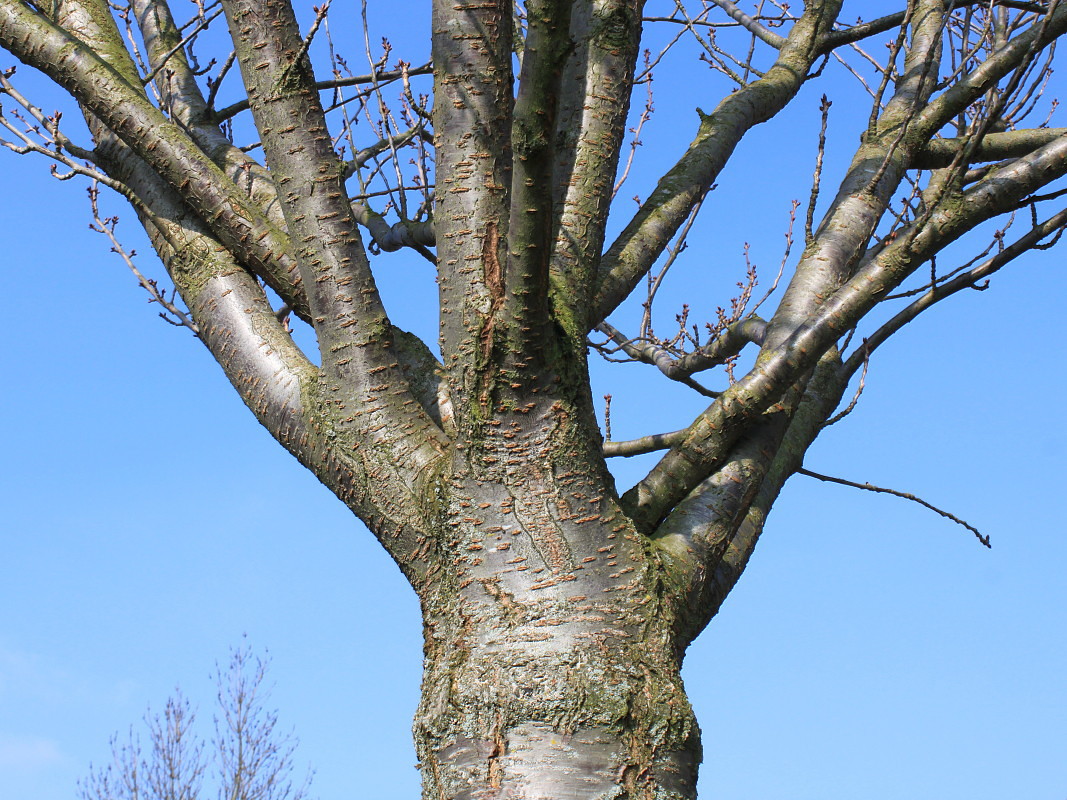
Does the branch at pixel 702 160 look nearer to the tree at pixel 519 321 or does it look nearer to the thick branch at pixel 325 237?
the tree at pixel 519 321

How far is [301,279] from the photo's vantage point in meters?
2.19

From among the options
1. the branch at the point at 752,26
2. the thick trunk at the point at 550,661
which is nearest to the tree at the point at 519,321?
the thick trunk at the point at 550,661

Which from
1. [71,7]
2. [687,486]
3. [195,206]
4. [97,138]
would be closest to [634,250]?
[687,486]

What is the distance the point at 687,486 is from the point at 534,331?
64cm

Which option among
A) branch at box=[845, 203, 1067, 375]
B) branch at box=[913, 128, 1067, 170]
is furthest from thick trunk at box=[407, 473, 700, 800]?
branch at box=[913, 128, 1067, 170]

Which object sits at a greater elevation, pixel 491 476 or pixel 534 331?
pixel 534 331

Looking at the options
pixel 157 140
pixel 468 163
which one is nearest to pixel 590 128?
pixel 468 163

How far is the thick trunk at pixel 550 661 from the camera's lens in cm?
165

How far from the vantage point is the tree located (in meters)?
1.70

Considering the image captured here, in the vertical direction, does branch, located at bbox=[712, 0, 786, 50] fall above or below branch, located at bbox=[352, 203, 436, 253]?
above

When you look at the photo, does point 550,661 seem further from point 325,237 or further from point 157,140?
point 157,140

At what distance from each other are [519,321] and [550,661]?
2.13 feet

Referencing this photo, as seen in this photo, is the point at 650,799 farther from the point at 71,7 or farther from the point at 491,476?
the point at 71,7

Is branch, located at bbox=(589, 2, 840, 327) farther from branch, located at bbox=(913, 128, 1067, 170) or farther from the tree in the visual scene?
branch, located at bbox=(913, 128, 1067, 170)
